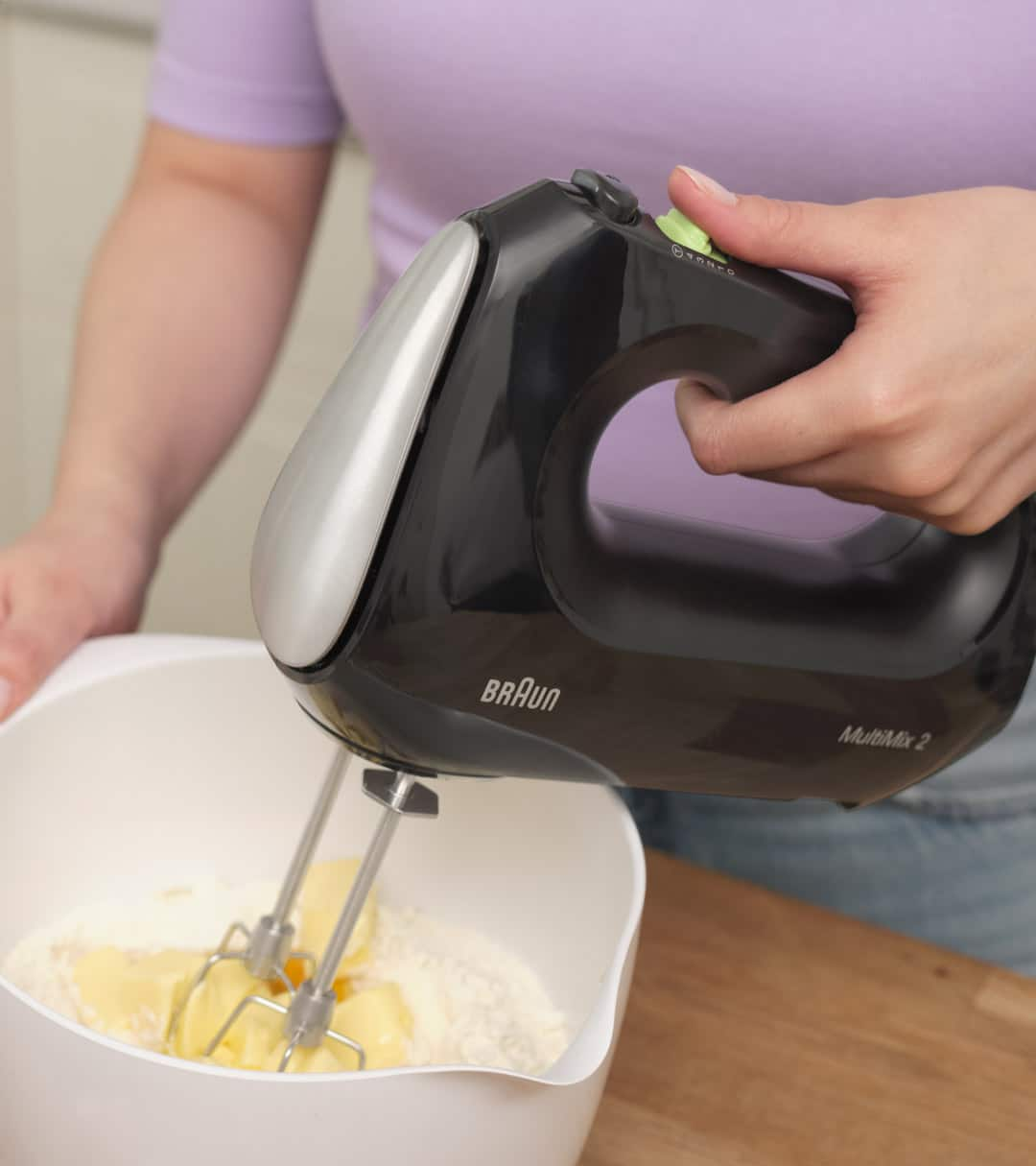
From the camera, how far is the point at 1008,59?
0.53m

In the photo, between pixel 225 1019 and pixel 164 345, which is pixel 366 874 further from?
pixel 164 345

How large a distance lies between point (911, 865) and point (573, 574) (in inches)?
15.1

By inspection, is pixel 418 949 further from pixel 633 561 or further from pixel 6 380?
pixel 6 380

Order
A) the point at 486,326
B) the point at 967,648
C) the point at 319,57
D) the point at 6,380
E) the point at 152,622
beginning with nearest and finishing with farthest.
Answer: the point at 486,326 → the point at 967,648 → the point at 319,57 → the point at 6,380 → the point at 152,622

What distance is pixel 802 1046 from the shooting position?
1.89ft

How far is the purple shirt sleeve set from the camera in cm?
75

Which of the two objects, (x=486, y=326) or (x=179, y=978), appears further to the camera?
(x=179, y=978)

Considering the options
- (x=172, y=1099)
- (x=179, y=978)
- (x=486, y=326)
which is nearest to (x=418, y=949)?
(x=179, y=978)

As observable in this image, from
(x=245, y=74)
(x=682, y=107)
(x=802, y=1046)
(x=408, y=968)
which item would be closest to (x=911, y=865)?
(x=802, y=1046)

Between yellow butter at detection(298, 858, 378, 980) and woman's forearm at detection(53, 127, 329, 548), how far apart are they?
0.20m

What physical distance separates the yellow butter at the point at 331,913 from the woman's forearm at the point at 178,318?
20 centimetres

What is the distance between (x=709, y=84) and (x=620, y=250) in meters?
0.22

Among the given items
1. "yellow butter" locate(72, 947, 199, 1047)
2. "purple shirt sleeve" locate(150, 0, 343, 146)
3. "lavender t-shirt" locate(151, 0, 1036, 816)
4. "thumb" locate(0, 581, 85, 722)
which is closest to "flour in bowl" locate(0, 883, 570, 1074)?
"yellow butter" locate(72, 947, 199, 1047)

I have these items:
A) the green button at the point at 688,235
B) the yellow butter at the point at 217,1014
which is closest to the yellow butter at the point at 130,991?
the yellow butter at the point at 217,1014
